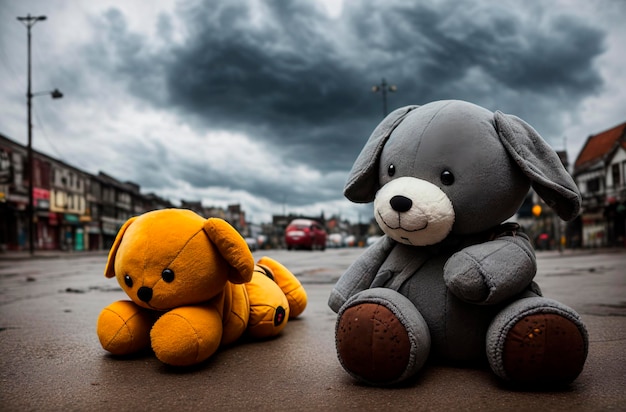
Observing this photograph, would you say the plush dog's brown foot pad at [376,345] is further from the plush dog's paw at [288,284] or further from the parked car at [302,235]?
the parked car at [302,235]

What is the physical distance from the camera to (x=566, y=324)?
1.94 m

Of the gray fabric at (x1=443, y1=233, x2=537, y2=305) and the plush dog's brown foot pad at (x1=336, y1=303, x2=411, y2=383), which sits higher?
the gray fabric at (x1=443, y1=233, x2=537, y2=305)

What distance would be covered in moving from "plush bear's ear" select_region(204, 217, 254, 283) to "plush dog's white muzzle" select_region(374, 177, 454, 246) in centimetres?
74

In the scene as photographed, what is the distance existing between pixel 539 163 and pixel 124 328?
7.52 feet

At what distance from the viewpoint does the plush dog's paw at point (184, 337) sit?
2.35 meters

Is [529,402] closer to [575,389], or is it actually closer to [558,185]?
[575,389]

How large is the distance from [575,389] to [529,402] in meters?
0.30

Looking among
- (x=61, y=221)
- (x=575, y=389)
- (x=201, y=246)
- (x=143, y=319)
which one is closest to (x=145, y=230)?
(x=201, y=246)

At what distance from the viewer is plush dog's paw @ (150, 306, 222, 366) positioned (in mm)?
2348

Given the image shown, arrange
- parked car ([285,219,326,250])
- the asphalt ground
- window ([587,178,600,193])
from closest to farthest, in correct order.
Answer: the asphalt ground
parked car ([285,219,326,250])
window ([587,178,600,193])

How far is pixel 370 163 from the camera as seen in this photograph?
8.41 feet

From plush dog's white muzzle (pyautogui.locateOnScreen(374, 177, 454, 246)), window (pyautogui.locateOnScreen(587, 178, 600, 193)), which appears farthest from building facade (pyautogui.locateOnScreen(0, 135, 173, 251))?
window (pyautogui.locateOnScreen(587, 178, 600, 193))

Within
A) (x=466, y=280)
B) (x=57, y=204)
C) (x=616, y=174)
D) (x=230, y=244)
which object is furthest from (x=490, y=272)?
(x=57, y=204)

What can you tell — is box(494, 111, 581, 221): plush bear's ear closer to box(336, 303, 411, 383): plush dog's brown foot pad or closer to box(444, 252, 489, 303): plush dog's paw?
box(444, 252, 489, 303): plush dog's paw
